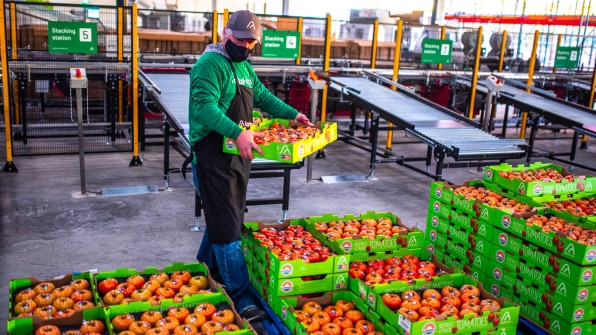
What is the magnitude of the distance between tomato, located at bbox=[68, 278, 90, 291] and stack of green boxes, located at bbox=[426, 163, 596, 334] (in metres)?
2.57

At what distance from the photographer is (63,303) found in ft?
9.03

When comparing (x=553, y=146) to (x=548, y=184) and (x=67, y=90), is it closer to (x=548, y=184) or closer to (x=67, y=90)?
(x=548, y=184)

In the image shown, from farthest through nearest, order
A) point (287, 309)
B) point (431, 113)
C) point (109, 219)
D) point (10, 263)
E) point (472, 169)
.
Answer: point (472, 169)
point (431, 113)
point (109, 219)
point (10, 263)
point (287, 309)

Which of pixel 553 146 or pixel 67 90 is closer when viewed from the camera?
pixel 67 90

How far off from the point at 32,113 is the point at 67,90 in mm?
2244

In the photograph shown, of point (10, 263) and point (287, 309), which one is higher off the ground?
point (287, 309)

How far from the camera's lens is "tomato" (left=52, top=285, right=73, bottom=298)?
2.84 meters

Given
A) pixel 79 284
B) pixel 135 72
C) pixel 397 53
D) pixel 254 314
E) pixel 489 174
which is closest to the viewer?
pixel 79 284

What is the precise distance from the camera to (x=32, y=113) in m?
10.6

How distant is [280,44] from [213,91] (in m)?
5.11

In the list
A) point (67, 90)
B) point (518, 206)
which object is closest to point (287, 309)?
point (518, 206)

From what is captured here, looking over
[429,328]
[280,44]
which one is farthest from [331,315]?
[280,44]

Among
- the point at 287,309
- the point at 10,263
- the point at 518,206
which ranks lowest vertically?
the point at 10,263

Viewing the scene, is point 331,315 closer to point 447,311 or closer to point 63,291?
point 447,311
